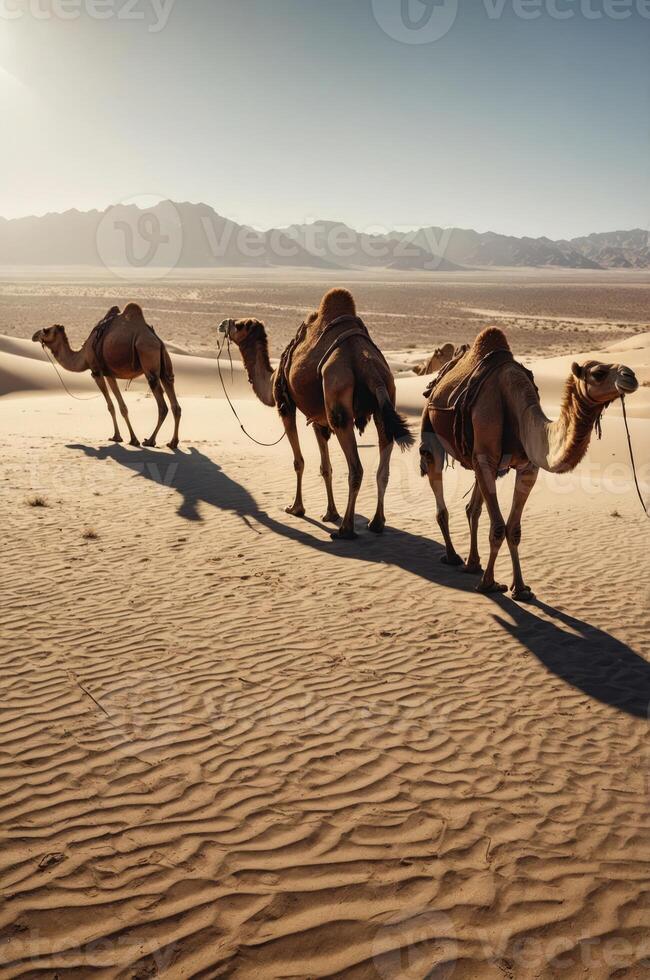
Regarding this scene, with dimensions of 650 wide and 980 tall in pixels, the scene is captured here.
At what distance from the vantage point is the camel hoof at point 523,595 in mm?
7344

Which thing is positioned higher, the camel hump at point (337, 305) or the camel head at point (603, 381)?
the camel hump at point (337, 305)

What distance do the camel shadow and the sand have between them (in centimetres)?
4

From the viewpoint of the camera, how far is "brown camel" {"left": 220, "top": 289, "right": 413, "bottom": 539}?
869 cm

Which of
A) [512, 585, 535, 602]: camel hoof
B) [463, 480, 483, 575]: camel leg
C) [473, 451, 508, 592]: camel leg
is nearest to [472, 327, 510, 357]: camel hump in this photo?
[473, 451, 508, 592]: camel leg

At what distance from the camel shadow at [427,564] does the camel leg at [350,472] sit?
0.16 metres

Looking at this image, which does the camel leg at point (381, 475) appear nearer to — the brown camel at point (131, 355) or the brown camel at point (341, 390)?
the brown camel at point (341, 390)

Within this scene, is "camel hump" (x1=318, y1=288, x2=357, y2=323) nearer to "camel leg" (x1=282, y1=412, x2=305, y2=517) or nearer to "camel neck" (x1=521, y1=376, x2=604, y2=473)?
"camel leg" (x1=282, y1=412, x2=305, y2=517)

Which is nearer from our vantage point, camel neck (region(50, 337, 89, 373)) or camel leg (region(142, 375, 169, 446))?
camel leg (region(142, 375, 169, 446))

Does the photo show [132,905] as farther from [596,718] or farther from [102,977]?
[596,718]

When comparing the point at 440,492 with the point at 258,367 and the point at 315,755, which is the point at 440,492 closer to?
the point at 258,367

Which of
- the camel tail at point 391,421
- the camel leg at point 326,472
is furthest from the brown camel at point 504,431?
the camel leg at point 326,472

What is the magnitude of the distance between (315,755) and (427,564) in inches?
154

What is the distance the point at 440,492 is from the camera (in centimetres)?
836

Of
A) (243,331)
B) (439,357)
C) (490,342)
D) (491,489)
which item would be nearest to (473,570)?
(491,489)
